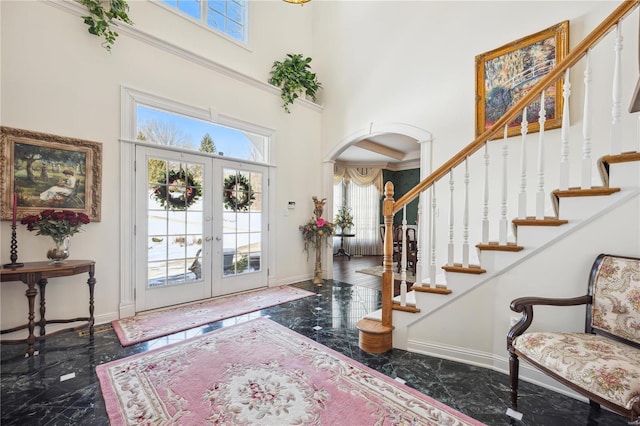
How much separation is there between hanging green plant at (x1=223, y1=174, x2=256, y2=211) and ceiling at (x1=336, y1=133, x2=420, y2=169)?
2779mm

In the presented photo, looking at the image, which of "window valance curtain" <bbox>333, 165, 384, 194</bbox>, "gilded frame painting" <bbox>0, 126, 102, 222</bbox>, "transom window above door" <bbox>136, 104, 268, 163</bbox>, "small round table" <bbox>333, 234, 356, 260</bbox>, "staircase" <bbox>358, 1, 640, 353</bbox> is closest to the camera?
"staircase" <bbox>358, 1, 640, 353</bbox>

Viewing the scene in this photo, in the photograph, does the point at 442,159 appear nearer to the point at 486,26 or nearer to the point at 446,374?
the point at 486,26

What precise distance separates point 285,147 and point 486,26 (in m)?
3.32

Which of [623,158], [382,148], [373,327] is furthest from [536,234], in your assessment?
[382,148]

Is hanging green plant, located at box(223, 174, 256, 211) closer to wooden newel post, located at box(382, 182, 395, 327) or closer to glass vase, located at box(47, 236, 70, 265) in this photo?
glass vase, located at box(47, 236, 70, 265)

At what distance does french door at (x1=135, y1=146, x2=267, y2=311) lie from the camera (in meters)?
3.45

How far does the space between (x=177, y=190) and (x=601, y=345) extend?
13.9 feet

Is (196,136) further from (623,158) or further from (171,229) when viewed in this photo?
(623,158)

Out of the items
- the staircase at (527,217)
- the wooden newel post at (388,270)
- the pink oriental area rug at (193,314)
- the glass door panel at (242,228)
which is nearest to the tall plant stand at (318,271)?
the pink oriental area rug at (193,314)

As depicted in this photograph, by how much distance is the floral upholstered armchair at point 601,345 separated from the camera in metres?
1.27

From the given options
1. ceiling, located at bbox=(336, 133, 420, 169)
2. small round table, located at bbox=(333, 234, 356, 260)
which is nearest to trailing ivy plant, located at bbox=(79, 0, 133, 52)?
ceiling, located at bbox=(336, 133, 420, 169)

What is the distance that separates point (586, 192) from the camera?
183 cm

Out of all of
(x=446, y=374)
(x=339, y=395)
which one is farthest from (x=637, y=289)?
(x=339, y=395)

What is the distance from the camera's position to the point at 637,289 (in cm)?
158
